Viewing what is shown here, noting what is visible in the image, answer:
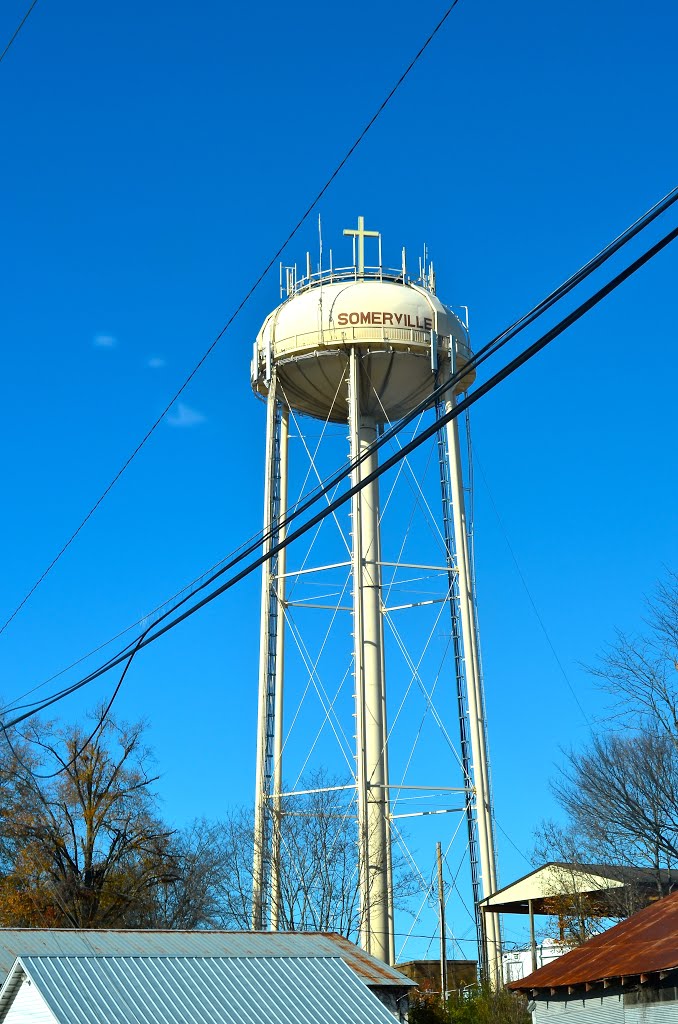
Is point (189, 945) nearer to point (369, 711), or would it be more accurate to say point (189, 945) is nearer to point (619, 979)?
point (369, 711)

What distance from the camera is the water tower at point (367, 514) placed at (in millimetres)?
30484

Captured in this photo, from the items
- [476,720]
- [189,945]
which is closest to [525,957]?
[476,720]

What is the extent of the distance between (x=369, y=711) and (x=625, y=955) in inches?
463

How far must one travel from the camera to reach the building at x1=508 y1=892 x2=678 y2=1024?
18.9 meters

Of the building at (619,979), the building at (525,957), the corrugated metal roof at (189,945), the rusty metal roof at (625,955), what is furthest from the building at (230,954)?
the building at (525,957)

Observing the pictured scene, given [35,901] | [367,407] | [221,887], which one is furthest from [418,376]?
[35,901]

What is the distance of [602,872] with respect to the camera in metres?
30.4

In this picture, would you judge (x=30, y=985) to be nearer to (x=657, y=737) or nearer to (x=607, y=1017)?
(x=607, y=1017)

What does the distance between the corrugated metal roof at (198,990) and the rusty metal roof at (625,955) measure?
9.30 ft

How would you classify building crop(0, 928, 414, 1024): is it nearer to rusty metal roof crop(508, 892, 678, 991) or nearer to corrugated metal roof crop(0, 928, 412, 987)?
corrugated metal roof crop(0, 928, 412, 987)

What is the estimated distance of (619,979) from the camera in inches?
756

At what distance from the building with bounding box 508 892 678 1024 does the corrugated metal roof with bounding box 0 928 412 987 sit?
16.5 ft

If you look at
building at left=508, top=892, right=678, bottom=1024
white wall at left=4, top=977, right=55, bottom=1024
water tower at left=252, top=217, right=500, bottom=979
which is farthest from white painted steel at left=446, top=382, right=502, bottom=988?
white wall at left=4, top=977, right=55, bottom=1024

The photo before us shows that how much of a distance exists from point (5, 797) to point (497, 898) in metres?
19.2
